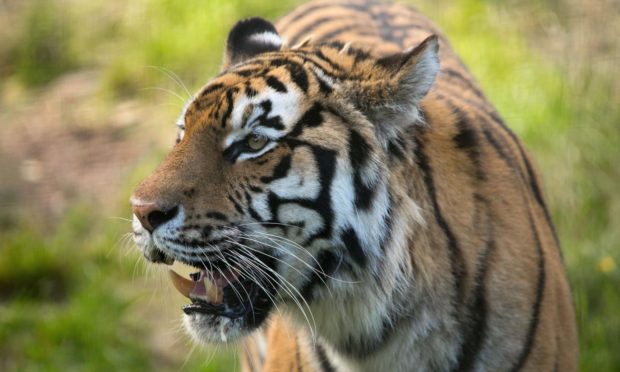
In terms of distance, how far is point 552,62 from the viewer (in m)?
4.93

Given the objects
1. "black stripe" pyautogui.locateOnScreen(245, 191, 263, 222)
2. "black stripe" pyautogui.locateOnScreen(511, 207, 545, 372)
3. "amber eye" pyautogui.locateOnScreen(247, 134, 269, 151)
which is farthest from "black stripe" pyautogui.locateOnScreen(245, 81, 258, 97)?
"black stripe" pyautogui.locateOnScreen(511, 207, 545, 372)

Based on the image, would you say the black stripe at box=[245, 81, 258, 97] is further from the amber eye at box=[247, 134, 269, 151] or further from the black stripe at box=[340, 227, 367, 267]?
the black stripe at box=[340, 227, 367, 267]

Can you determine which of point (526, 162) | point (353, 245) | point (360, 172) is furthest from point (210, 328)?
point (526, 162)

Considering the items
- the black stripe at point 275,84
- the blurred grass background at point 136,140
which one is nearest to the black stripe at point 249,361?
the blurred grass background at point 136,140

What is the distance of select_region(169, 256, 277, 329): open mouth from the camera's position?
2459 millimetres

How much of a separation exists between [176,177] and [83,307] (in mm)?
2000

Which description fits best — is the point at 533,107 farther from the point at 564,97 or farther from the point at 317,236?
the point at 317,236

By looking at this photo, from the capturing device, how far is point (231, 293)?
98.4 inches

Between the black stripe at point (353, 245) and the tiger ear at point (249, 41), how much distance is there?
1.98ft

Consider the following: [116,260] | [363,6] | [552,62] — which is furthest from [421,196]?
[552,62]

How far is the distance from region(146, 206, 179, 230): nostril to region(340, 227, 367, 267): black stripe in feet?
1.28

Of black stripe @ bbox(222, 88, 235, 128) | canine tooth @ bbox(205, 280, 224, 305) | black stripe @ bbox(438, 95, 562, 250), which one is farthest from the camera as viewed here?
black stripe @ bbox(438, 95, 562, 250)

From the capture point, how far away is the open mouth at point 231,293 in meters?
2.46

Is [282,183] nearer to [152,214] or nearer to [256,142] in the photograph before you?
[256,142]
